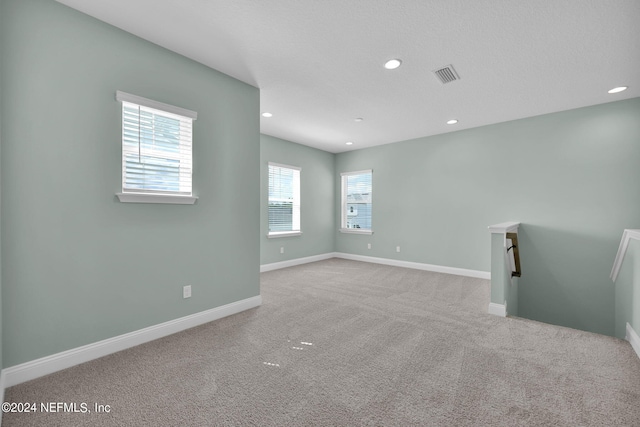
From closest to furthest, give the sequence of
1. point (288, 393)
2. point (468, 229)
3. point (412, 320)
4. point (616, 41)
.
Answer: point (288, 393)
point (616, 41)
point (412, 320)
point (468, 229)

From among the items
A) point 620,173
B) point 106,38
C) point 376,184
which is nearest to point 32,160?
point 106,38

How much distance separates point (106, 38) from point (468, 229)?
5.43 metres

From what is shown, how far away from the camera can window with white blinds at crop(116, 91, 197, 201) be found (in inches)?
90.4

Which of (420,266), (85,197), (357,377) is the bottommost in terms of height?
(357,377)

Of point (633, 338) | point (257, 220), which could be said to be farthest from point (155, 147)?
point (633, 338)

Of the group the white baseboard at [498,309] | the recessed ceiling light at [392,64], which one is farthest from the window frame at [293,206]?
the white baseboard at [498,309]

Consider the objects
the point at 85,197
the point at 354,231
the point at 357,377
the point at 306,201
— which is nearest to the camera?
the point at 357,377

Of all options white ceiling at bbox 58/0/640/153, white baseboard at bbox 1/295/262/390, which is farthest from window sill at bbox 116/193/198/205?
white ceiling at bbox 58/0/640/153

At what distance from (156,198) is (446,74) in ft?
10.3

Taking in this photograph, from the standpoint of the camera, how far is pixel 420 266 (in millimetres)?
5453

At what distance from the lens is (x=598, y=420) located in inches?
59.4

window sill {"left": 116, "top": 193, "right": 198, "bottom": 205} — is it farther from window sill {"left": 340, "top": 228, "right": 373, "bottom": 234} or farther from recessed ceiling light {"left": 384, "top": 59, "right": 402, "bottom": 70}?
window sill {"left": 340, "top": 228, "right": 373, "bottom": 234}

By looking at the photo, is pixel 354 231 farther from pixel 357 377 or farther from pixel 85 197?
pixel 85 197

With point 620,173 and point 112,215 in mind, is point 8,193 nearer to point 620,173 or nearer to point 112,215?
point 112,215
